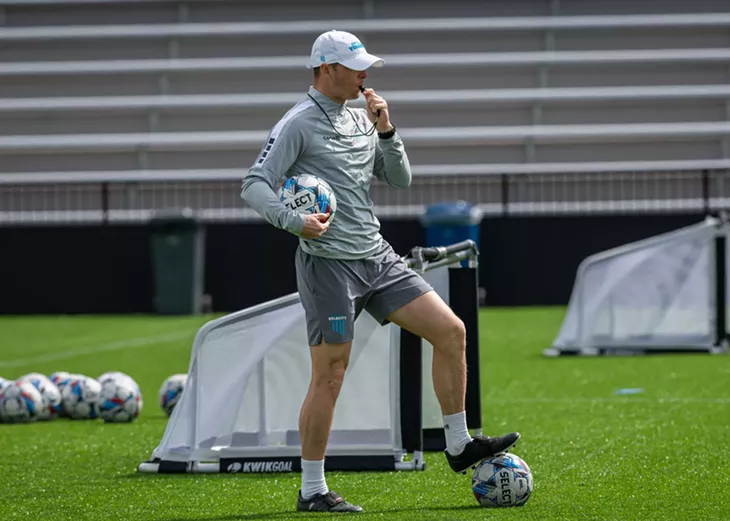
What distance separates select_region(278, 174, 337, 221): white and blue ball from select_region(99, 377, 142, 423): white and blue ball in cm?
400

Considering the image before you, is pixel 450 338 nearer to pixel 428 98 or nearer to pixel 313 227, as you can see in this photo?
pixel 313 227

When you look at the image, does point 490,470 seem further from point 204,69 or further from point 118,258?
point 204,69

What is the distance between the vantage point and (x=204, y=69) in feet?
99.1

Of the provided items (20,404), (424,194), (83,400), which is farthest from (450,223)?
(20,404)

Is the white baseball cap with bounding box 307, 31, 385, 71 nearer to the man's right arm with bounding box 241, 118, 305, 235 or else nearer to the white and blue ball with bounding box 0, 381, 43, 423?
the man's right arm with bounding box 241, 118, 305, 235

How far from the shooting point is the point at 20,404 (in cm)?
888

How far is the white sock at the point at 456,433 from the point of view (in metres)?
5.61

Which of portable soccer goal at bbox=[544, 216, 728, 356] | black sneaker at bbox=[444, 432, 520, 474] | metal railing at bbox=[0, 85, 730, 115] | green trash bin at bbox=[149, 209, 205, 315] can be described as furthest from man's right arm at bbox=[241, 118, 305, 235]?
metal railing at bbox=[0, 85, 730, 115]

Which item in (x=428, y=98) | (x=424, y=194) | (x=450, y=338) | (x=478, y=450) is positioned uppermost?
(x=428, y=98)

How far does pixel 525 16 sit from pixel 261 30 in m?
6.20

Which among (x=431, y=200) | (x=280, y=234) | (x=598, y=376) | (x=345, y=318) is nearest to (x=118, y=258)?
(x=280, y=234)

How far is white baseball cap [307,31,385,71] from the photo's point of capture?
5.39 metres

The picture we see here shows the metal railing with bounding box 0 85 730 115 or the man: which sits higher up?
the metal railing with bounding box 0 85 730 115

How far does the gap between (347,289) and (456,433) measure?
2.59 ft
